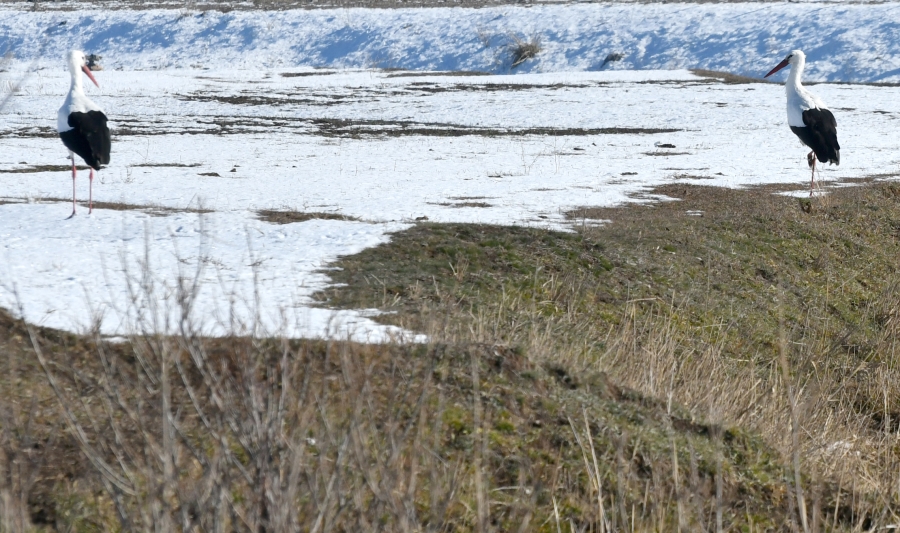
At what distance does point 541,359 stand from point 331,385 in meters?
1.49

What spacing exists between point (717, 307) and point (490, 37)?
1645 inches

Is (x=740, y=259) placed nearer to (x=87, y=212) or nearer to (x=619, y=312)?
(x=619, y=312)

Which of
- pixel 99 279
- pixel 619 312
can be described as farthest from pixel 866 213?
pixel 99 279

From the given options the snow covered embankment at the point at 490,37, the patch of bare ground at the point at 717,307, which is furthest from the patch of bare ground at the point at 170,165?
the snow covered embankment at the point at 490,37

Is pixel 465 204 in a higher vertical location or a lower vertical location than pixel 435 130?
lower

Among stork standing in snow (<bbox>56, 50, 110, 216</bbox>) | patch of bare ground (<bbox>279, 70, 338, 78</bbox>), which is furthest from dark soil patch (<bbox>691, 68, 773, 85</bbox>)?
stork standing in snow (<bbox>56, 50, 110, 216</bbox>)

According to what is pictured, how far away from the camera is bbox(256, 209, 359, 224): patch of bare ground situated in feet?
34.0

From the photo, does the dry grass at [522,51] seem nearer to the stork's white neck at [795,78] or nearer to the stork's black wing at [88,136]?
the stork's white neck at [795,78]

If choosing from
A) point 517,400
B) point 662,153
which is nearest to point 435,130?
point 662,153

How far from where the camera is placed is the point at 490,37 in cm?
4938

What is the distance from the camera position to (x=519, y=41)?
47125mm

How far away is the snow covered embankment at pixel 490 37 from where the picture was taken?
42.3m

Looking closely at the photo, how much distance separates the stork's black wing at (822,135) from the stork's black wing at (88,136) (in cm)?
975

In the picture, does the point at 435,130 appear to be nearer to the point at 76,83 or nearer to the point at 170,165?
the point at 170,165
